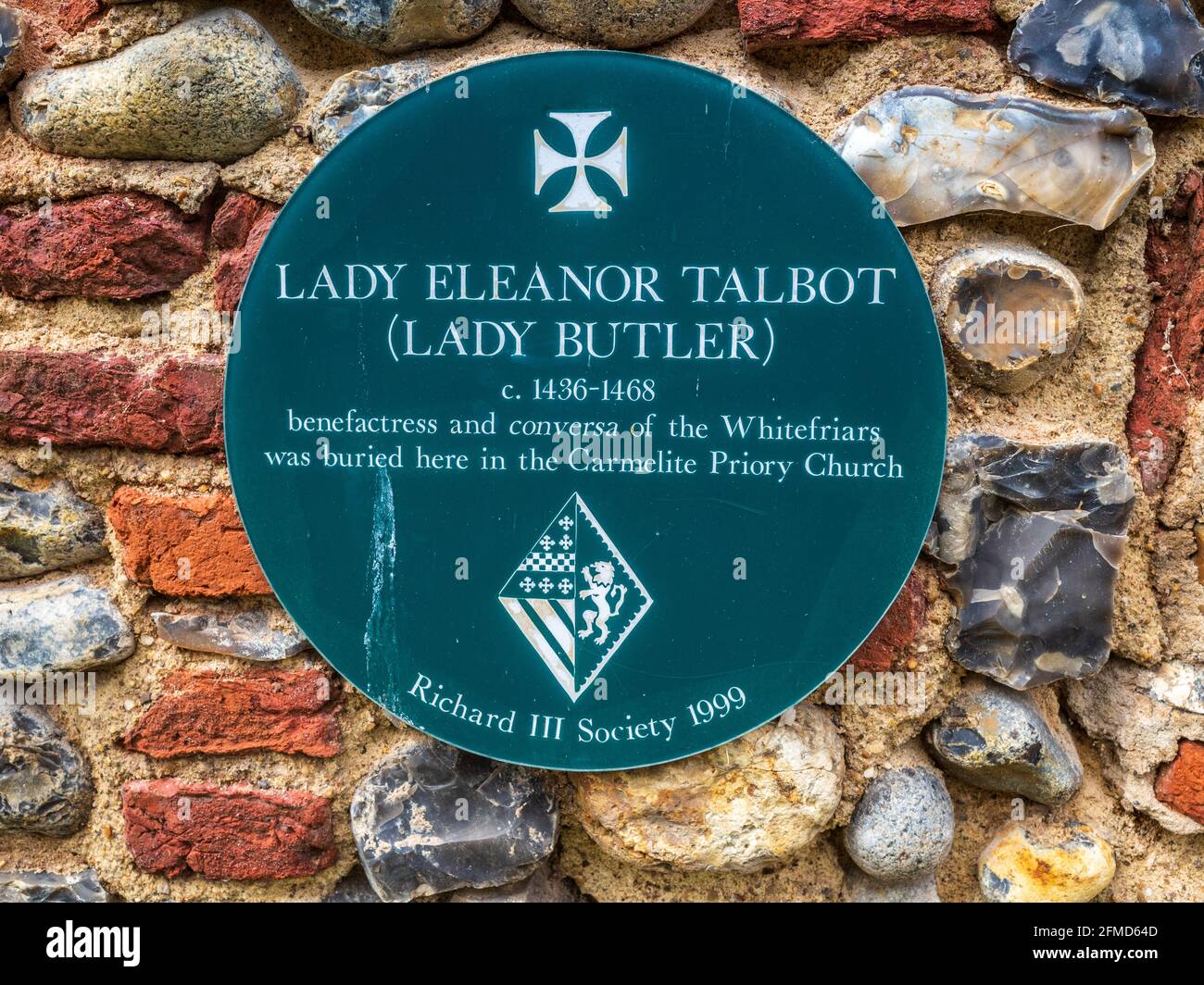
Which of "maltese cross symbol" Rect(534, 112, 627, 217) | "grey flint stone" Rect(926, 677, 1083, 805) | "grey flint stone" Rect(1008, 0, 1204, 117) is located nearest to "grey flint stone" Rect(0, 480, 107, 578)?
"maltese cross symbol" Rect(534, 112, 627, 217)

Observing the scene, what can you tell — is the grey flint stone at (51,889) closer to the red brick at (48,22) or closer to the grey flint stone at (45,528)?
the grey flint stone at (45,528)

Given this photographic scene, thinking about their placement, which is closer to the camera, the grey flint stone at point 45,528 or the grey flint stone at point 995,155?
the grey flint stone at point 995,155

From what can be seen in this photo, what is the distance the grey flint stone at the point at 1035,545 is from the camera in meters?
1.03

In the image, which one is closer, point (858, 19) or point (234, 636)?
point (858, 19)

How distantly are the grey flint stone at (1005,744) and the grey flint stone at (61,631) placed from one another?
3.11 feet

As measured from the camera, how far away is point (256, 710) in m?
1.12

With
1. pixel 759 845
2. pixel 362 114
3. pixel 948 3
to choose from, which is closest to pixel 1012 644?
pixel 759 845

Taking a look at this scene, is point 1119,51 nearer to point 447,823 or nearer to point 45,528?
point 447,823

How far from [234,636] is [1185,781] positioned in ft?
3.53

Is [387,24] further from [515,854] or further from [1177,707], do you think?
[1177,707]

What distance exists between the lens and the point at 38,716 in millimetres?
1144

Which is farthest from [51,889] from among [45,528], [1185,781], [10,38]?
[1185,781]
